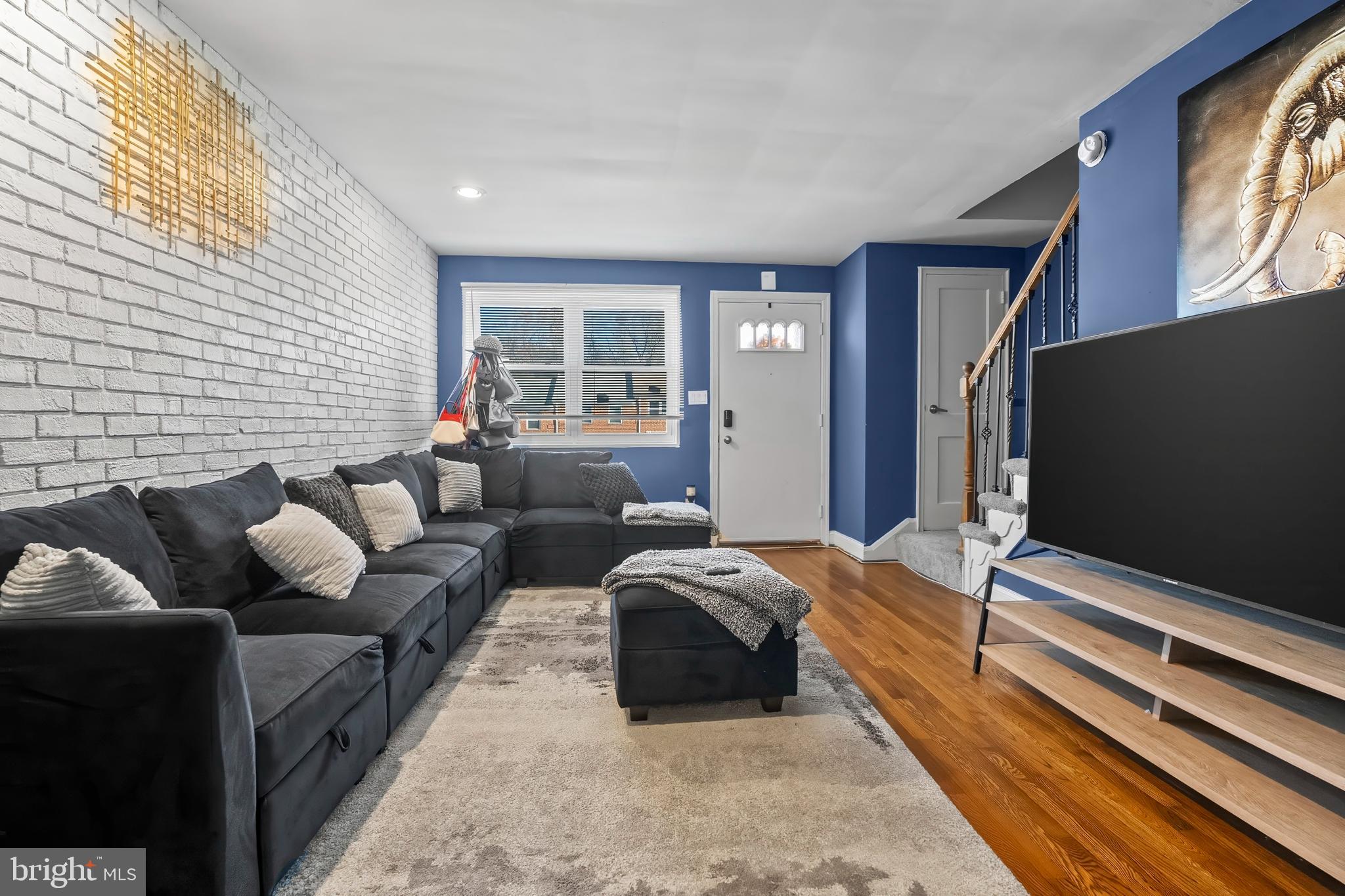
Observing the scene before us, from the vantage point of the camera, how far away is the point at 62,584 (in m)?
1.33

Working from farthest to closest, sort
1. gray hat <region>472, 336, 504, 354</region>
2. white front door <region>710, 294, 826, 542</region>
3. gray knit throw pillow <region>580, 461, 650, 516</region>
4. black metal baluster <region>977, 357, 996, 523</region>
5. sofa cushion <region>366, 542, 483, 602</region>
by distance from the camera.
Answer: white front door <region>710, 294, 826, 542</region> → gray hat <region>472, 336, 504, 354</region> → gray knit throw pillow <region>580, 461, 650, 516</region> → black metal baluster <region>977, 357, 996, 523</region> → sofa cushion <region>366, 542, 483, 602</region>

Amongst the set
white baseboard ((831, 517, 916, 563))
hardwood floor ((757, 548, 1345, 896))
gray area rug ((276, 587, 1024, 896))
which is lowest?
hardwood floor ((757, 548, 1345, 896))

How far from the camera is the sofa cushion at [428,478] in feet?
13.1

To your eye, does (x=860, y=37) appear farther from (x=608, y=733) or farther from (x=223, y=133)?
(x=608, y=733)

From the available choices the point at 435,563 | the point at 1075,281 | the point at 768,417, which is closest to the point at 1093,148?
the point at 1075,281

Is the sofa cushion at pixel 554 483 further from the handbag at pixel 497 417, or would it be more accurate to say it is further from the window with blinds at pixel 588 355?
the window with blinds at pixel 588 355

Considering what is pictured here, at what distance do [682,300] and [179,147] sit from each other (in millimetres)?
3747

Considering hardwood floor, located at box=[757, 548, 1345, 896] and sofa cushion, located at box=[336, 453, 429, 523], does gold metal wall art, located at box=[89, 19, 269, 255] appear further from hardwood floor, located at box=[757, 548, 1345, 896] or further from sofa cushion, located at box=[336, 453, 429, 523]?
hardwood floor, located at box=[757, 548, 1345, 896]

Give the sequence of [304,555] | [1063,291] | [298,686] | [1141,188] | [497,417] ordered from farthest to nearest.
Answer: [497,417], [1063,291], [1141,188], [304,555], [298,686]

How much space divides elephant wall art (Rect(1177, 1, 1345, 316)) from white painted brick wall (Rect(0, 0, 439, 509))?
3543mm

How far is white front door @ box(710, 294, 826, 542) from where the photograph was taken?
5523 mm

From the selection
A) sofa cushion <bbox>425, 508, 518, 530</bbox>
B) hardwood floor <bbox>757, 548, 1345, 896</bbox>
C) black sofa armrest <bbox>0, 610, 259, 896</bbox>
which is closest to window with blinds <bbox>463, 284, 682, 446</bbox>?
sofa cushion <bbox>425, 508, 518, 530</bbox>

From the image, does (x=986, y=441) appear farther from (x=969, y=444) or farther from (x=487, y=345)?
(x=487, y=345)

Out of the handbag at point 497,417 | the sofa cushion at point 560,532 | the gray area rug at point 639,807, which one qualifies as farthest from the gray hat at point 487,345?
the gray area rug at point 639,807
